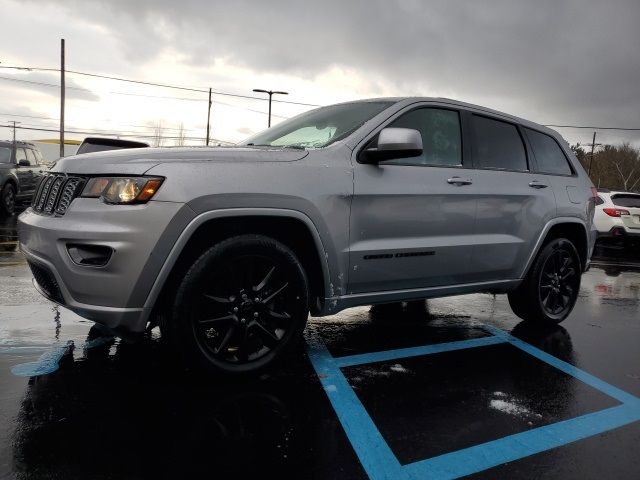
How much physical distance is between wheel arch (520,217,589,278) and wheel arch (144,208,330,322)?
2155mm

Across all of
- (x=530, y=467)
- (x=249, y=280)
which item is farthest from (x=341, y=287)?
(x=530, y=467)

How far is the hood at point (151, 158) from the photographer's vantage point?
2822mm

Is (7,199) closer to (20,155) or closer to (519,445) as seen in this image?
(20,155)

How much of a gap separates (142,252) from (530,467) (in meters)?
2.10

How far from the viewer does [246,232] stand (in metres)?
3.16

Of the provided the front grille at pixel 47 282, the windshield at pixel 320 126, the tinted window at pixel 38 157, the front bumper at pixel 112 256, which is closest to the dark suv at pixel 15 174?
the tinted window at pixel 38 157

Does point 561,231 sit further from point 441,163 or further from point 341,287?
point 341,287

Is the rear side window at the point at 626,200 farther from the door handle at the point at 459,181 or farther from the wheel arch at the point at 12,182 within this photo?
the wheel arch at the point at 12,182

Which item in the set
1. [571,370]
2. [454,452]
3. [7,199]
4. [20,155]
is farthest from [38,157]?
[454,452]

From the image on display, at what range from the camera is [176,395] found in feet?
9.52

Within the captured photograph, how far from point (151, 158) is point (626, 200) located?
1295 centimetres

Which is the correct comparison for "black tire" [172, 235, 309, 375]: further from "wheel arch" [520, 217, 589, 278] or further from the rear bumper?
the rear bumper

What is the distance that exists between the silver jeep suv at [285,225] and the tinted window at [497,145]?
16 mm

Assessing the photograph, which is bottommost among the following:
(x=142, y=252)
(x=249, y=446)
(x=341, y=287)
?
(x=249, y=446)
